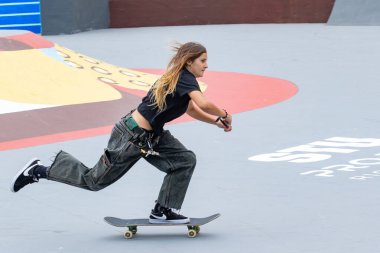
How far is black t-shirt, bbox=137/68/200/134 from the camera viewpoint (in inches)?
261

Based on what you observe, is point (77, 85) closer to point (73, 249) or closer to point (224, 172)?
point (224, 172)

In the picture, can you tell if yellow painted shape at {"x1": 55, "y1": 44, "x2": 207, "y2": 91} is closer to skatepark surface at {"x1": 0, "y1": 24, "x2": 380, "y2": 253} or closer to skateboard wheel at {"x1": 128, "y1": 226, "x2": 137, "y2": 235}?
skatepark surface at {"x1": 0, "y1": 24, "x2": 380, "y2": 253}

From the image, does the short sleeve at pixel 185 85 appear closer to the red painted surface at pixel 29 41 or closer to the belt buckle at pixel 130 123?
the belt buckle at pixel 130 123

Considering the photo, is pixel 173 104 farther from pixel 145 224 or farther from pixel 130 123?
pixel 145 224

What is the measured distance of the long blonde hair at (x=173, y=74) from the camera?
665 centimetres

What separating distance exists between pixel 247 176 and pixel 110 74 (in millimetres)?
7010

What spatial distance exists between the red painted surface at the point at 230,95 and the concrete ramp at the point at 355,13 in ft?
31.1

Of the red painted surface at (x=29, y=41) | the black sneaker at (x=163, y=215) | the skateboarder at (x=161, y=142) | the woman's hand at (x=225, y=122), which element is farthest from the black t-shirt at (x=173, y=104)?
the red painted surface at (x=29, y=41)

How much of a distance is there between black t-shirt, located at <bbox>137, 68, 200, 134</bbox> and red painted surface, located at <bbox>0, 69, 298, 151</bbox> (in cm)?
456

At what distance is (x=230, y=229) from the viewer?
7109 mm

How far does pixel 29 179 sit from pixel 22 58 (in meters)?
7.55

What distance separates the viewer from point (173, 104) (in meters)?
6.70

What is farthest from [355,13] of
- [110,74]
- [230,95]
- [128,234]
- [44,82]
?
[128,234]

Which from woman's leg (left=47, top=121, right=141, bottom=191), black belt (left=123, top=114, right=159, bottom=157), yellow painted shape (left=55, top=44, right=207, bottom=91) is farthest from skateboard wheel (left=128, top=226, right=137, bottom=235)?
yellow painted shape (left=55, top=44, right=207, bottom=91)
